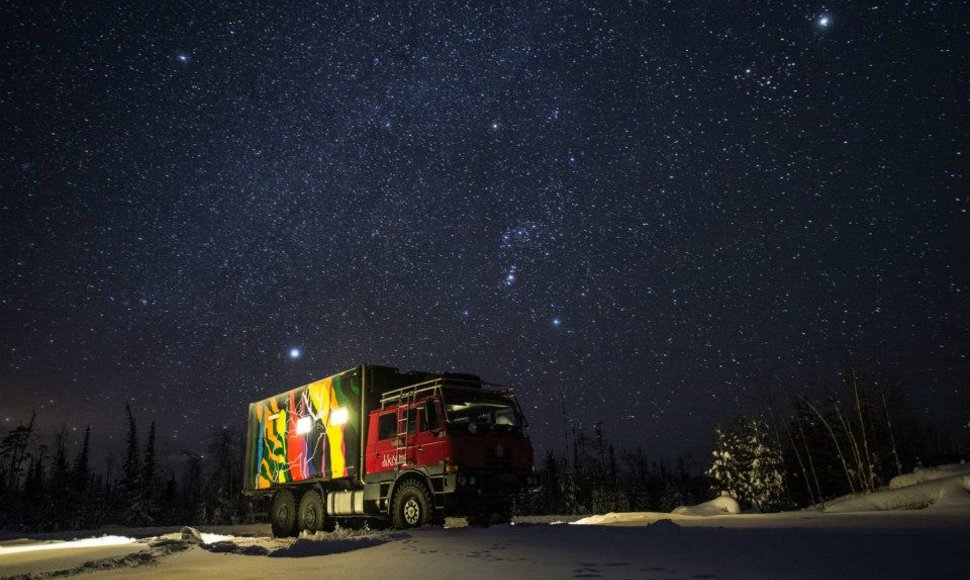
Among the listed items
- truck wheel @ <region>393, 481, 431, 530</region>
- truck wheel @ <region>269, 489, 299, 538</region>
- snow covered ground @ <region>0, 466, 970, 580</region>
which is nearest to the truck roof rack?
truck wheel @ <region>393, 481, 431, 530</region>

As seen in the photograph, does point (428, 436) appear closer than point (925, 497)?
Yes

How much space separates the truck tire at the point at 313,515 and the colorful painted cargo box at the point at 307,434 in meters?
0.60

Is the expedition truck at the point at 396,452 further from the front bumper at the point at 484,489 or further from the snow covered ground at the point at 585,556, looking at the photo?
the snow covered ground at the point at 585,556

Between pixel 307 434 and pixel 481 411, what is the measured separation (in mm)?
5716

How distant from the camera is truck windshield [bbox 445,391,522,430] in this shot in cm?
1347

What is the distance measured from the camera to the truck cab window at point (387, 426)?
47.4 feet

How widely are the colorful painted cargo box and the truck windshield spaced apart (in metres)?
2.99

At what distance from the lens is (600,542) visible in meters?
8.76

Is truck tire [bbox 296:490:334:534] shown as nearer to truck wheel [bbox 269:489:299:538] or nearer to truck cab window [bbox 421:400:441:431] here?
truck wheel [bbox 269:489:299:538]

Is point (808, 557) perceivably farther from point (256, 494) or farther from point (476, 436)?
point (256, 494)

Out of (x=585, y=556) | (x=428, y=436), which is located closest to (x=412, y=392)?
(x=428, y=436)

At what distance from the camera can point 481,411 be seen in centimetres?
1398

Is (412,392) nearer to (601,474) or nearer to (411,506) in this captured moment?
(411,506)

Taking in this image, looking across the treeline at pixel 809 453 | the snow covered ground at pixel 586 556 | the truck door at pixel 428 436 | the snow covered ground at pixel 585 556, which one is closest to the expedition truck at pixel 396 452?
the truck door at pixel 428 436
